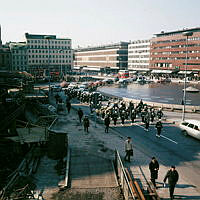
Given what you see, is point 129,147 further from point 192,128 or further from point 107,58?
point 107,58

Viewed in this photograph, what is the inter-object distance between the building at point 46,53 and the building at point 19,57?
3428 mm

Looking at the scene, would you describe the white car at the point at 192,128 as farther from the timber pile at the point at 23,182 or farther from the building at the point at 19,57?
the building at the point at 19,57

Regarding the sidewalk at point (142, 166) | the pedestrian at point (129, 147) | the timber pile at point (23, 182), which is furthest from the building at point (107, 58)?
the pedestrian at point (129, 147)

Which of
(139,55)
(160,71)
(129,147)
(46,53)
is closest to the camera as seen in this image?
(129,147)

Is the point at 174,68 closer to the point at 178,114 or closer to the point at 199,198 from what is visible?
the point at 178,114

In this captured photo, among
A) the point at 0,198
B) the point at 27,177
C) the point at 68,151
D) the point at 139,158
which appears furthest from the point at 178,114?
the point at 0,198

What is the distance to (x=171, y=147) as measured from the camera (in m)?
15.7

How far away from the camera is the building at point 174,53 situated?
87369 millimetres

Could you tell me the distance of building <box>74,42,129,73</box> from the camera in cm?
13275

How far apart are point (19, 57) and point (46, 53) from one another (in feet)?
51.4

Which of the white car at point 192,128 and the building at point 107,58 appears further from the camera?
the building at point 107,58

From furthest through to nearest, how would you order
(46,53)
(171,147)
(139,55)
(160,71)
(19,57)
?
1. (46,53)
2. (139,55)
3. (19,57)
4. (160,71)
5. (171,147)

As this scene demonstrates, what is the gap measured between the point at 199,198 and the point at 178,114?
1925 centimetres

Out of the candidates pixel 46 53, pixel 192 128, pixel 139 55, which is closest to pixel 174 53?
pixel 139 55
